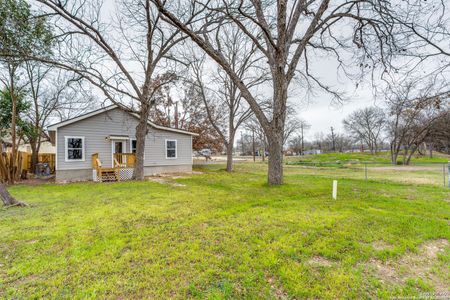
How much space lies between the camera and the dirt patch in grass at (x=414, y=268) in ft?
7.72

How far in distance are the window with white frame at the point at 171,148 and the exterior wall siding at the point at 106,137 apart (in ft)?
0.88

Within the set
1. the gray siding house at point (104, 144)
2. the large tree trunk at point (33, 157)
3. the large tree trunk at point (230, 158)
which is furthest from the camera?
the large tree trunk at point (230, 158)

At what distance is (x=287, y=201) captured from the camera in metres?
5.80

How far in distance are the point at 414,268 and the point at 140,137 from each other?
11.0 m

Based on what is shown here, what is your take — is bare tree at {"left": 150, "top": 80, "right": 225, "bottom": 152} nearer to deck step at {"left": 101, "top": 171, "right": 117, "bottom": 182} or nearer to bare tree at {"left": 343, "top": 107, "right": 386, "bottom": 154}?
deck step at {"left": 101, "top": 171, "right": 117, "bottom": 182}

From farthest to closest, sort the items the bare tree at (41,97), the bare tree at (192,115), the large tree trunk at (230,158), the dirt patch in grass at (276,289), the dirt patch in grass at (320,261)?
the bare tree at (192,115) → the large tree trunk at (230,158) → the bare tree at (41,97) → the dirt patch in grass at (320,261) → the dirt patch in grass at (276,289)

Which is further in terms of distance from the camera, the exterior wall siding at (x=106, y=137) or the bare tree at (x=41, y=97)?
the bare tree at (x=41, y=97)

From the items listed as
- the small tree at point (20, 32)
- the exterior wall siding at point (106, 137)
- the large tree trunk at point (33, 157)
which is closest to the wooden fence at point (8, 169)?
the exterior wall siding at point (106, 137)

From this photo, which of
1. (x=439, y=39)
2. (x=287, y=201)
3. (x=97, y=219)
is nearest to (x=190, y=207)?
(x=97, y=219)

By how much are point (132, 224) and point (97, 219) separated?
95 centimetres

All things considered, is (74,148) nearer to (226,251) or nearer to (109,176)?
(109,176)

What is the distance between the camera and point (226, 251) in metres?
2.95

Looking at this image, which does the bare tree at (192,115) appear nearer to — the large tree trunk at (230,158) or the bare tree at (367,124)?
the large tree trunk at (230,158)

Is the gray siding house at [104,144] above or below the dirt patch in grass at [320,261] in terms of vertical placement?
above
